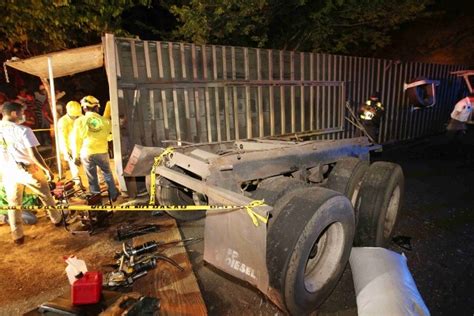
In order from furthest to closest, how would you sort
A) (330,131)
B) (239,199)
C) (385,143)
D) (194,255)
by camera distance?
(385,143)
(330,131)
(194,255)
(239,199)

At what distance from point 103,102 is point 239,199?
49.4ft

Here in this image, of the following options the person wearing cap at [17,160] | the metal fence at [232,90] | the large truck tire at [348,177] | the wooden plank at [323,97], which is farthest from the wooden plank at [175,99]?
the wooden plank at [323,97]

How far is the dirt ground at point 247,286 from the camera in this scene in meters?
3.04

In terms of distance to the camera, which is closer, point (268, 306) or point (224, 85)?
point (268, 306)

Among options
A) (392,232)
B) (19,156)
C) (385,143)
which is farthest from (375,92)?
(19,156)

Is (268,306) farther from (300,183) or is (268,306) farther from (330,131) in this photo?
A: (330,131)

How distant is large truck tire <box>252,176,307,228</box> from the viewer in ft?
10.0

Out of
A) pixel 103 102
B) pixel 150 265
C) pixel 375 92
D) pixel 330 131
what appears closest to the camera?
pixel 150 265

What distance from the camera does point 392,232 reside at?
4117 mm

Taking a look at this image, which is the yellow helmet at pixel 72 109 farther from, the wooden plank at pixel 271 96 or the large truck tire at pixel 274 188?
the large truck tire at pixel 274 188

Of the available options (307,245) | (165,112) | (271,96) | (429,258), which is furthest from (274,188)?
(271,96)

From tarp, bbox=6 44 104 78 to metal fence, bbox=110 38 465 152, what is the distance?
28.6 inches

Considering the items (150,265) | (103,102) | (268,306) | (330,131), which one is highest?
(103,102)

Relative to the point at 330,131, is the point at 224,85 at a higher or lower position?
higher
